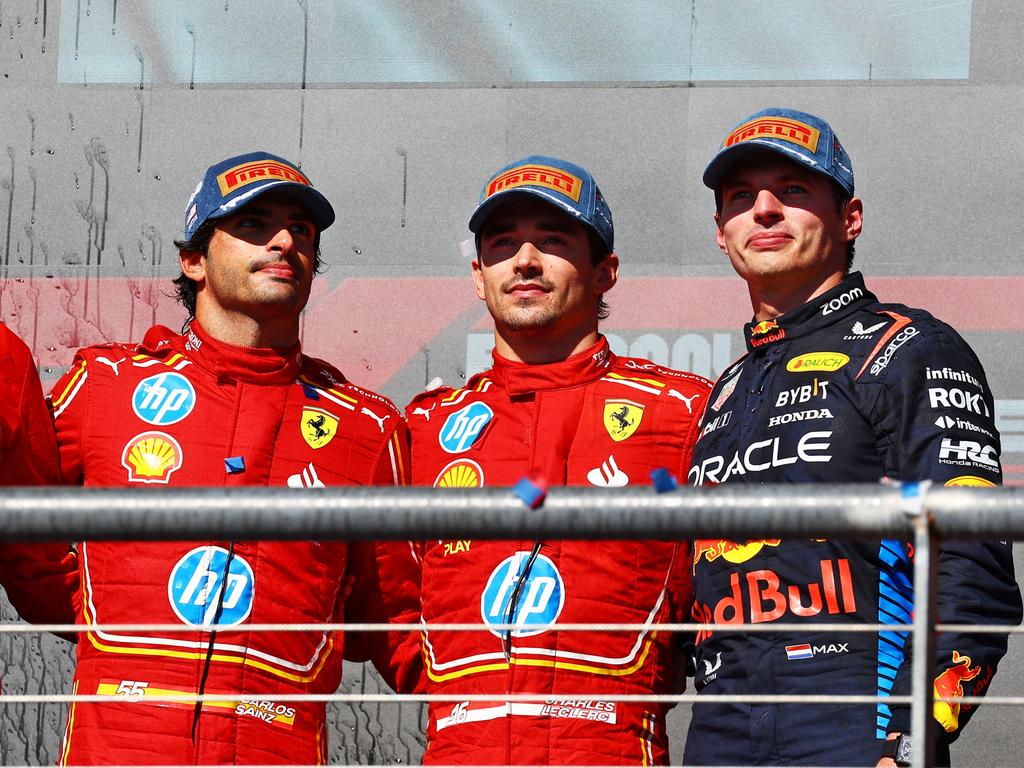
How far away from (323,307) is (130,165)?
638mm

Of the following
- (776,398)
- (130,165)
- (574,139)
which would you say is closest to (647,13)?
(574,139)

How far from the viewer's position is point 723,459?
2.26m

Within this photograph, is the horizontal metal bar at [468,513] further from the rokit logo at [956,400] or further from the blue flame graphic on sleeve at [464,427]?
the blue flame graphic on sleeve at [464,427]

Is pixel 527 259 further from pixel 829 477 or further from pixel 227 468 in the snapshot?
pixel 829 477

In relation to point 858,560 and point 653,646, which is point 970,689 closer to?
point 858,560

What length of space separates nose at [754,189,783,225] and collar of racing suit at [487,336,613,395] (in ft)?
1.34

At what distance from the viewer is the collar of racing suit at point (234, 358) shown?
262 cm

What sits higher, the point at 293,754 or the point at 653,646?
the point at 653,646

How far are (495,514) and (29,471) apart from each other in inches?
62.3

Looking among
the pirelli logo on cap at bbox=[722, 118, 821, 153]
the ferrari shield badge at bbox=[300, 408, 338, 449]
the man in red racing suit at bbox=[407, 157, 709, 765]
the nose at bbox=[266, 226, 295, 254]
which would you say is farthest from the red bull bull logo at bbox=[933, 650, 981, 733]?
the nose at bbox=[266, 226, 295, 254]

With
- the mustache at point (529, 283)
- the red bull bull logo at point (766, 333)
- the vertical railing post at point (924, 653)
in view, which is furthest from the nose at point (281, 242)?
the vertical railing post at point (924, 653)

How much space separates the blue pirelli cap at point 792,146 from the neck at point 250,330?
809 millimetres

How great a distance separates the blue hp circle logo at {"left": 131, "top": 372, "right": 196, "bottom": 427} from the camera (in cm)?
Answer: 255

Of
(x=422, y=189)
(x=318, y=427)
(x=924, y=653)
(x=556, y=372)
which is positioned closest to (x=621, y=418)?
(x=556, y=372)
